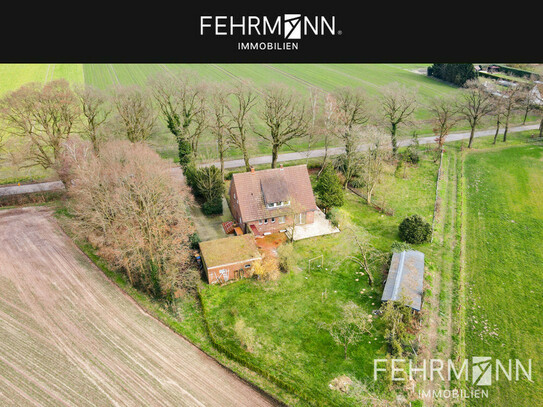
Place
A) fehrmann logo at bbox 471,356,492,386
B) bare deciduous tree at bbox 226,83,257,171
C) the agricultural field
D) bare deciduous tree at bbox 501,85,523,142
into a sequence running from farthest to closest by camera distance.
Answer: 1. the agricultural field
2. bare deciduous tree at bbox 501,85,523,142
3. bare deciduous tree at bbox 226,83,257,171
4. fehrmann logo at bbox 471,356,492,386

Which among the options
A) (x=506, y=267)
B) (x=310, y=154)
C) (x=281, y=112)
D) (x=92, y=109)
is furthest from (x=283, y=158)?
(x=506, y=267)

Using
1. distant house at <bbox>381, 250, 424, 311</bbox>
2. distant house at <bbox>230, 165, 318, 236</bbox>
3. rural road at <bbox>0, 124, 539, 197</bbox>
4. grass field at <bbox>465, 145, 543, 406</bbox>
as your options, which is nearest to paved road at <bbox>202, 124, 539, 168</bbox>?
rural road at <bbox>0, 124, 539, 197</bbox>

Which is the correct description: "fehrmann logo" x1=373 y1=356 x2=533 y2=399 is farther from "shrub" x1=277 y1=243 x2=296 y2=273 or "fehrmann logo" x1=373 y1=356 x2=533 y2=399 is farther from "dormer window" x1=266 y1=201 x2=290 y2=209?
"dormer window" x1=266 y1=201 x2=290 y2=209

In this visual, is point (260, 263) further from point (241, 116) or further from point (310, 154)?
point (310, 154)

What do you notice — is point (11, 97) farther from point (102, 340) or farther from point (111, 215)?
point (102, 340)

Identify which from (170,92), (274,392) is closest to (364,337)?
(274,392)

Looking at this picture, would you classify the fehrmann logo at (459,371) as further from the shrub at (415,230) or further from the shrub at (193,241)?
the shrub at (193,241)

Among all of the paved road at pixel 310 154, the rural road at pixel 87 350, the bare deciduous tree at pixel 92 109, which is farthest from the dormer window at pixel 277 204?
the bare deciduous tree at pixel 92 109
